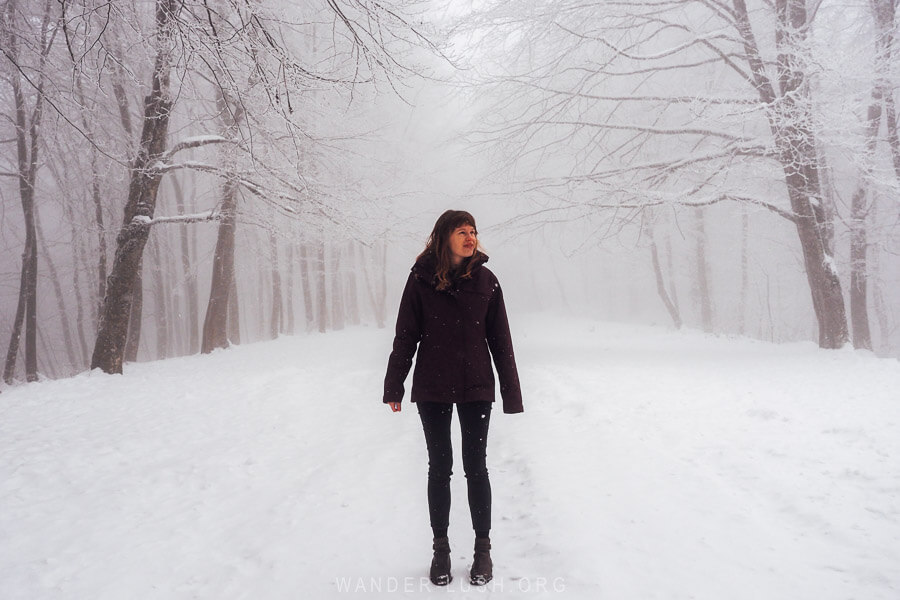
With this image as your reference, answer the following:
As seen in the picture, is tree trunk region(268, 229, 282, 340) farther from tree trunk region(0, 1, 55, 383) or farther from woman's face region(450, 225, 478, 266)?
woman's face region(450, 225, 478, 266)

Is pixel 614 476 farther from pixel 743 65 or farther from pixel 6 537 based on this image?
pixel 743 65

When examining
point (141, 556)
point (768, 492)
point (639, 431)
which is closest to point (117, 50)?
point (141, 556)

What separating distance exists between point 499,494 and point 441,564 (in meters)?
1.22

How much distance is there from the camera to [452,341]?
9.45 feet

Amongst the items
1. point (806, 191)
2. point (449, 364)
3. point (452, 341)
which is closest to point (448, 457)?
point (449, 364)

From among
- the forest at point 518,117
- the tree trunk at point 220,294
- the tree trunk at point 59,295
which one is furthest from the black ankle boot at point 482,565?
the tree trunk at point 59,295

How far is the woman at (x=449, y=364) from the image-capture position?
2.82 meters

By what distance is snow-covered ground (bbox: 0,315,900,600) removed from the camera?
276cm

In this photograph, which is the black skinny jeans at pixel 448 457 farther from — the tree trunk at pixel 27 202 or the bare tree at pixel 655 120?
the tree trunk at pixel 27 202

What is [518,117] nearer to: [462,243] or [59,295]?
[462,243]

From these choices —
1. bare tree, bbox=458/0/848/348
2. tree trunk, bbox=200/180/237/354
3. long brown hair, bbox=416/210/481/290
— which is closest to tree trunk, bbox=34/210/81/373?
tree trunk, bbox=200/180/237/354

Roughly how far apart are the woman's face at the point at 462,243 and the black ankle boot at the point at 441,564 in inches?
62.2

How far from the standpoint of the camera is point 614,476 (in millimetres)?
4035

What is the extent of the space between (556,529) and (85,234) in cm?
2034
